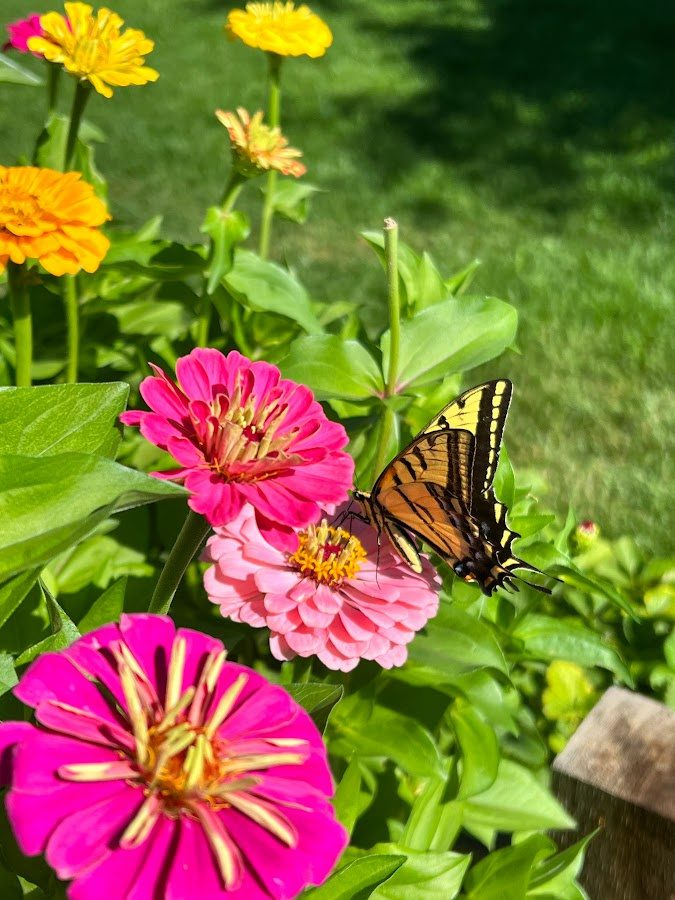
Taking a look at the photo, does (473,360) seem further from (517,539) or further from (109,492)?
(109,492)

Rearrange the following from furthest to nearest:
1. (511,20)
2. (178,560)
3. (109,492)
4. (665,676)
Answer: (511,20), (665,676), (178,560), (109,492)

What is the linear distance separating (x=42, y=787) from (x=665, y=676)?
121cm

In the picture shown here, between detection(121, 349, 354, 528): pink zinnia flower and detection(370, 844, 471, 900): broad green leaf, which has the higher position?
detection(121, 349, 354, 528): pink zinnia flower

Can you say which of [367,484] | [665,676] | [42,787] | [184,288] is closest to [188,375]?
[42,787]

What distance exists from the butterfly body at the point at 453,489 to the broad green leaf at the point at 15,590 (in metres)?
0.37

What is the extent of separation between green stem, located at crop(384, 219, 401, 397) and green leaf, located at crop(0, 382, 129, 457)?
13.9 inches

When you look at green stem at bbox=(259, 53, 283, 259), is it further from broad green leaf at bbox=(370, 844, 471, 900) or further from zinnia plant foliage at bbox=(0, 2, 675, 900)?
broad green leaf at bbox=(370, 844, 471, 900)

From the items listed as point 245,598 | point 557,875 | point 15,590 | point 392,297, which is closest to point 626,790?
point 557,875

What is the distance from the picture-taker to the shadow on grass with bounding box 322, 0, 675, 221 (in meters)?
3.83

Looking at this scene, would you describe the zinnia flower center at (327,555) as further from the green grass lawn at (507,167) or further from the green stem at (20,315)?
the green grass lawn at (507,167)

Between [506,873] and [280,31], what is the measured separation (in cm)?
116

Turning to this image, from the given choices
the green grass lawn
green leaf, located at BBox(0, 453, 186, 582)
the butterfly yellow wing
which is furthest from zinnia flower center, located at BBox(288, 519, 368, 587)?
the green grass lawn

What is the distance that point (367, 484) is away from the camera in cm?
125

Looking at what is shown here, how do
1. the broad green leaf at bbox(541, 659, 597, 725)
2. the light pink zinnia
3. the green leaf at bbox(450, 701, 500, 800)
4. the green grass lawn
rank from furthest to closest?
the green grass lawn → the broad green leaf at bbox(541, 659, 597, 725) → the green leaf at bbox(450, 701, 500, 800) → the light pink zinnia
